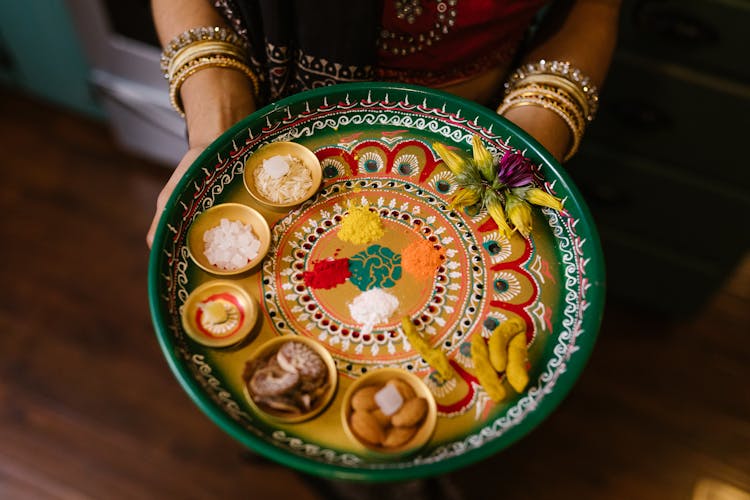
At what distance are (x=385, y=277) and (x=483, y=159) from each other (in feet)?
0.63

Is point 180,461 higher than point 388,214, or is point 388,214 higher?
point 388,214

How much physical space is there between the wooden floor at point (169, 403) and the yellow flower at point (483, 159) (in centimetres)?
75

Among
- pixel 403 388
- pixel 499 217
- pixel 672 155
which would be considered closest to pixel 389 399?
pixel 403 388

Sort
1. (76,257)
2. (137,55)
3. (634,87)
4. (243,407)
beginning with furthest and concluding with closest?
(76,257) < (137,55) < (634,87) < (243,407)

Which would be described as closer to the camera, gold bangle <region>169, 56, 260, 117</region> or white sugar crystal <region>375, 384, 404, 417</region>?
white sugar crystal <region>375, 384, 404, 417</region>

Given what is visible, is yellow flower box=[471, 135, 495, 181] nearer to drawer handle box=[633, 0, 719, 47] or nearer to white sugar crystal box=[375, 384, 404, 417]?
white sugar crystal box=[375, 384, 404, 417]

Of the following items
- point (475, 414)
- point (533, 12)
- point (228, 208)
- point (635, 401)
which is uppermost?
point (533, 12)

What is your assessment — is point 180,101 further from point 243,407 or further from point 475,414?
point 475,414

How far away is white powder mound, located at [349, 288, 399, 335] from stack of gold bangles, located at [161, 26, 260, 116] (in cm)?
35

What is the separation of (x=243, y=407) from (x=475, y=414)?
0.25 m

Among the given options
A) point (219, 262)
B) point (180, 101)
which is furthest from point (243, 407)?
point (180, 101)

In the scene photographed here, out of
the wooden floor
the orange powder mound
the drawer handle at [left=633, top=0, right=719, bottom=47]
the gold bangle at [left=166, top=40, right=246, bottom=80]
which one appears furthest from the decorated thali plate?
the wooden floor

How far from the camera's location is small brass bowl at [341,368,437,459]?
628 mm

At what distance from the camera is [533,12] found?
75cm
